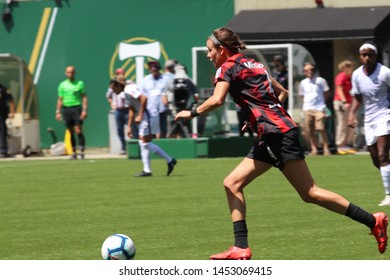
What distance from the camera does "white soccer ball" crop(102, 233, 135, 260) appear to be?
34.9 feet

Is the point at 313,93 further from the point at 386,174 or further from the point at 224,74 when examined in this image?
the point at 224,74

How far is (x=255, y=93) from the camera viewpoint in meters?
10.8

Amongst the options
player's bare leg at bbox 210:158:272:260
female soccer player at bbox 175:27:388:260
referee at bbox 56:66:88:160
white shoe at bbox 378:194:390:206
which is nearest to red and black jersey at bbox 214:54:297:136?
female soccer player at bbox 175:27:388:260

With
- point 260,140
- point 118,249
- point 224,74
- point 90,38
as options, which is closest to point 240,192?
point 260,140

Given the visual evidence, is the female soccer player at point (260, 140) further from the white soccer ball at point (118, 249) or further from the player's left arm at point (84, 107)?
the player's left arm at point (84, 107)

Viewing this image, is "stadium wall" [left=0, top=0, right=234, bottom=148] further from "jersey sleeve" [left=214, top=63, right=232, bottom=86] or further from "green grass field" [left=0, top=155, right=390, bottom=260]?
"jersey sleeve" [left=214, top=63, right=232, bottom=86]

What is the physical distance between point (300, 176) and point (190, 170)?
43.0 feet

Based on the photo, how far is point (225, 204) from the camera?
661 inches

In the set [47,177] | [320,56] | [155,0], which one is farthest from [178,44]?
[47,177]

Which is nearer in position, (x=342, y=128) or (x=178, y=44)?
(x=342, y=128)

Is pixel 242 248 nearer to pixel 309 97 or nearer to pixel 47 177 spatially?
pixel 47 177

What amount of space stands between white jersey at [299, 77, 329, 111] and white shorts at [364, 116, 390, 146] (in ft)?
39.6

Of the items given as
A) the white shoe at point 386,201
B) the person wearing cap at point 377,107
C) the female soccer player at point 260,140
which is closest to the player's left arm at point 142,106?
the person wearing cap at point 377,107
